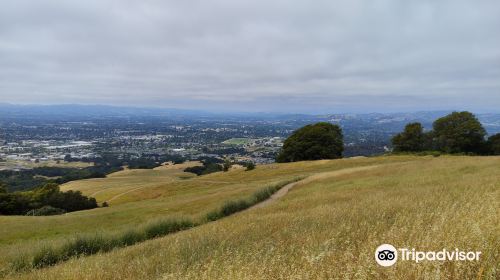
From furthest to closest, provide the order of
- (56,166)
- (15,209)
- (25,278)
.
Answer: (56,166)
(15,209)
(25,278)

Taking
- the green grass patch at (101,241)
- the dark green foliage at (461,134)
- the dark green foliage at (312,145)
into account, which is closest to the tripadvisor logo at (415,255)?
the green grass patch at (101,241)

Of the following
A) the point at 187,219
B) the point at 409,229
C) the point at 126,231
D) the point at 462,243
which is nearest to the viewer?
the point at 462,243

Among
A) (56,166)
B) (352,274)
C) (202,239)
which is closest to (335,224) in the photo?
(202,239)

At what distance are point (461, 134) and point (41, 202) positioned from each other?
78644 mm

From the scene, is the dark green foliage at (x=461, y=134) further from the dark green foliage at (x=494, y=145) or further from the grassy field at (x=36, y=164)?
the grassy field at (x=36, y=164)

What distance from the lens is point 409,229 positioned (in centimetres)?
639

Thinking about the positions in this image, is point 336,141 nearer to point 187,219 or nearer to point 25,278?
point 187,219

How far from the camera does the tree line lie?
243ft

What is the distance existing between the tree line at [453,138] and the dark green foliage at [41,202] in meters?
65.2

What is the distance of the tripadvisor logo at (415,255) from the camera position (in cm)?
456

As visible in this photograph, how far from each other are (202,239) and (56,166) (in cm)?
16944

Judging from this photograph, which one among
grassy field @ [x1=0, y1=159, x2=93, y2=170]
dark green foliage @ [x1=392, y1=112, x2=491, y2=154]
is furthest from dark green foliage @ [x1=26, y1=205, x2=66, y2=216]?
grassy field @ [x1=0, y1=159, x2=93, y2=170]

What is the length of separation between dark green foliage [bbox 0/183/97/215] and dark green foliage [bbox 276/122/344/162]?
141ft

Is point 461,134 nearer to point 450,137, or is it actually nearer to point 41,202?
point 450,137
